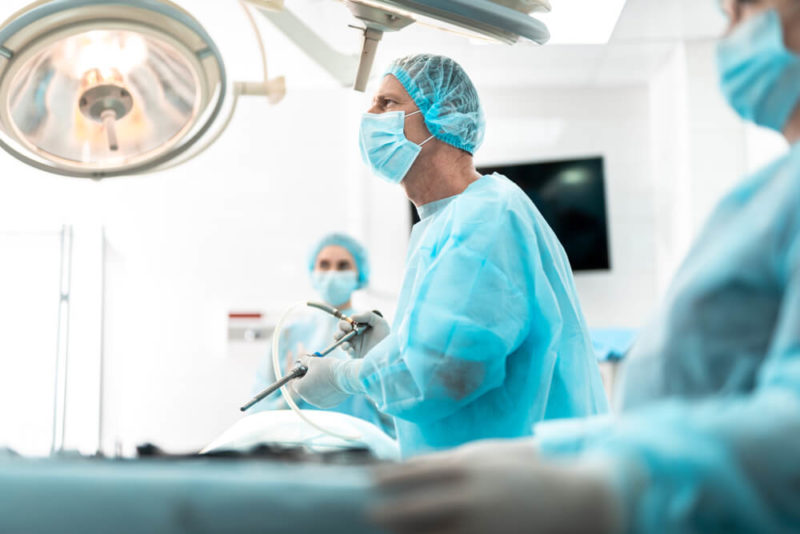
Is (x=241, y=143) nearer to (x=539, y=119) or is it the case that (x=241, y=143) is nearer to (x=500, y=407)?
(x=539, y=119)

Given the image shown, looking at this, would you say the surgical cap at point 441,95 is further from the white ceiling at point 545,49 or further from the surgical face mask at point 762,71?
the white ceiling at point 545,49

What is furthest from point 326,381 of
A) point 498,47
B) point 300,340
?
point 498,47

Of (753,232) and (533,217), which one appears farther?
(533,217)

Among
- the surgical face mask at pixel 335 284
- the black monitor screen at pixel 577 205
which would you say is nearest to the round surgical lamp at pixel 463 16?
the surgical face mask at pixel 335 284

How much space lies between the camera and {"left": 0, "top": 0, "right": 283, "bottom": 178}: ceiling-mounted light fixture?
113 centimetres

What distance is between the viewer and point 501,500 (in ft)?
1.68

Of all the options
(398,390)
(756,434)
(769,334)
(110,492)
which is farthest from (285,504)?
Answer: (398,390)

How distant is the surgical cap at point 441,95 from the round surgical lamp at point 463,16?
35 centimetres

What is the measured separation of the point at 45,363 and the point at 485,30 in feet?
11.7

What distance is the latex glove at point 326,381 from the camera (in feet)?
4.81

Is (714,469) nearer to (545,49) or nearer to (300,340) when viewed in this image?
(300,340)

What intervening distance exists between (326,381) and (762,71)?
3.13 feet

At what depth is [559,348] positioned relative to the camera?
1.44 metres

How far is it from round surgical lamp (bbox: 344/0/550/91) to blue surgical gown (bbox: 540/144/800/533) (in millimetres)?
527
